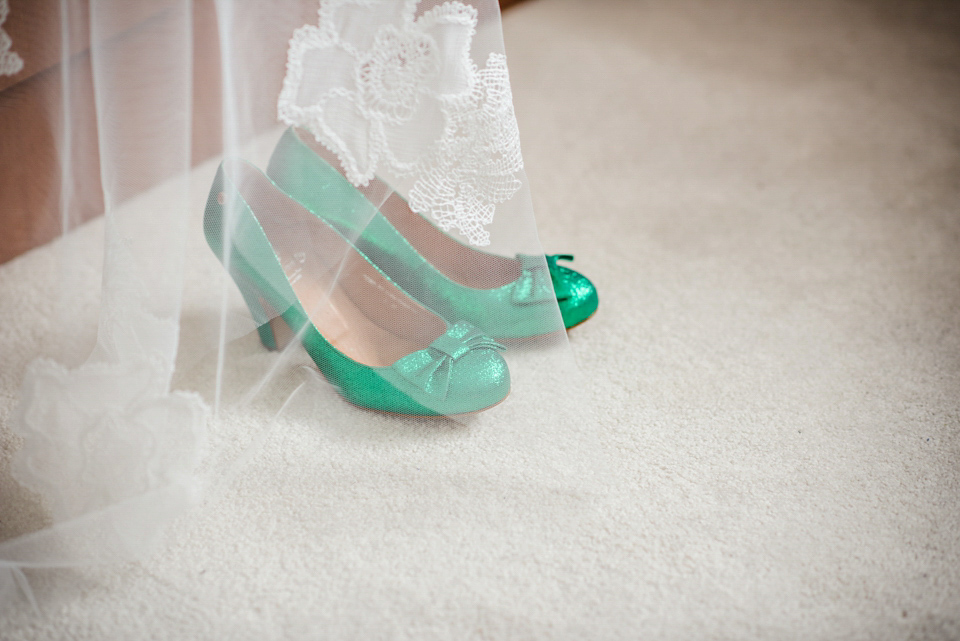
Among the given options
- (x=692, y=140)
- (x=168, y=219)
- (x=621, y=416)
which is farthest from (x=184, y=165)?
(x=692, y=140)

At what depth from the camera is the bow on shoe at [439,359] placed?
0.69 m

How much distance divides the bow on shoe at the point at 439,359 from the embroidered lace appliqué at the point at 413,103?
11 centimetres

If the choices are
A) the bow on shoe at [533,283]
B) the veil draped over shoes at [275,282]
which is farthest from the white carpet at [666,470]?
the bow on shoe at [533,283]

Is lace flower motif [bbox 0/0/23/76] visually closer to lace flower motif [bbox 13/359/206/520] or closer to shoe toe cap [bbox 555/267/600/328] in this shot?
lace flower motif [bbox 13/359/206/520]

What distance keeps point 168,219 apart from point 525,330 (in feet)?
1.16

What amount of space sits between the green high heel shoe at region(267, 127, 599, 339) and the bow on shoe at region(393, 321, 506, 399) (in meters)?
0.04

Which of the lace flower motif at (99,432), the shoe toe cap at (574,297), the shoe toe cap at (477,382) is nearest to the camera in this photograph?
the lace flower motif at (99,432)

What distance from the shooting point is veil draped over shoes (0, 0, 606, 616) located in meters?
0.58

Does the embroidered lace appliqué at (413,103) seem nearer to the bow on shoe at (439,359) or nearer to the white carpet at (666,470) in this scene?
the bow on shoe at (439,359)

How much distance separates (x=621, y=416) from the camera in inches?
30.2

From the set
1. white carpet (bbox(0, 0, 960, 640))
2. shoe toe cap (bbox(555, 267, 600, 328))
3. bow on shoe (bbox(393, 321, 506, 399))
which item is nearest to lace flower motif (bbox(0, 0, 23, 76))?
white carpet (bbox(0, 0, 960, 640))

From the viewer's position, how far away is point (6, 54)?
59 cm

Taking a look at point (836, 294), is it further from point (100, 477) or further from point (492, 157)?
point (100, 477)

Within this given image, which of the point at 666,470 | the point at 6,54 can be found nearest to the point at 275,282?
the point at 6,54
